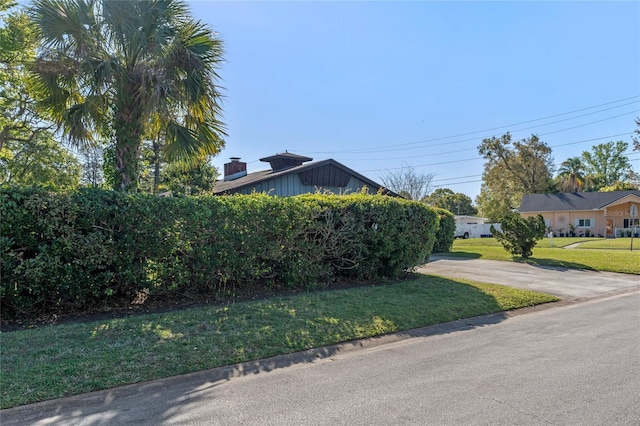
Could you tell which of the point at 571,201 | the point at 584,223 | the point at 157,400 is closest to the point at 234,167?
the point at 157,400

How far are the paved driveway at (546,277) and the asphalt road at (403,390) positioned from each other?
4.50 meters

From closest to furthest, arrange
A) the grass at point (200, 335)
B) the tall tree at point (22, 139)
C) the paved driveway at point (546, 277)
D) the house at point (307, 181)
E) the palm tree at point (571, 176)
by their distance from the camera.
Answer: the grass at point (200, 335) → the paved driveway at point (546, 277) → the tall tree at point (22, 139) → the house at point (307, 181) → the palm tree at point (571, 176)

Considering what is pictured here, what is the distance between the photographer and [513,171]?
166 ft

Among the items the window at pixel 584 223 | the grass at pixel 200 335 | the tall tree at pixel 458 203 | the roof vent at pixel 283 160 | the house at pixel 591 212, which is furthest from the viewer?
the tall tree at pixel 458 203

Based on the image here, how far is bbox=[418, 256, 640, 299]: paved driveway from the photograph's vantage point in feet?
32.1

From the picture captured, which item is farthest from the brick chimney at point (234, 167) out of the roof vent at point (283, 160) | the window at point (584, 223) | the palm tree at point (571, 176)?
the palm tree at point (571, 176)

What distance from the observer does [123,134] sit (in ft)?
26.7

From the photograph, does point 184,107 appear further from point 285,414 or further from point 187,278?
point 285,414

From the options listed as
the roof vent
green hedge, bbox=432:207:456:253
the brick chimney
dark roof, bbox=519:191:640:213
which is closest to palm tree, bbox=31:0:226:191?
the roof vent

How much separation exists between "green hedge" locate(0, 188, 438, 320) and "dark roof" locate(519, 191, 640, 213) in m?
39.0

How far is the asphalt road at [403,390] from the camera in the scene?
329 centimetres

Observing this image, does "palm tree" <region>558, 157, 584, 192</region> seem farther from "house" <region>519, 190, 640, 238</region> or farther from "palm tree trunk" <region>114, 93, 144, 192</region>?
"palm tree trunk" <region>114, 93, 144, 192</region>

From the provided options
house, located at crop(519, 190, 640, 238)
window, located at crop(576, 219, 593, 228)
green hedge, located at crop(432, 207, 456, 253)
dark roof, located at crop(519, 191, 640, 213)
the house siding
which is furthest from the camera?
window, located at crop(576, 219, 593, 228)

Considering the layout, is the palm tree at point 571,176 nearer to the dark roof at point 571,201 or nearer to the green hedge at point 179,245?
the dark roof at point 571,201
